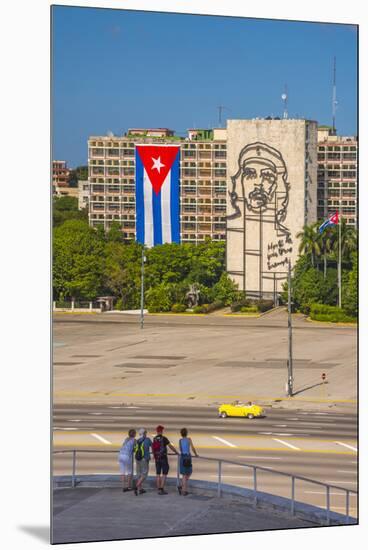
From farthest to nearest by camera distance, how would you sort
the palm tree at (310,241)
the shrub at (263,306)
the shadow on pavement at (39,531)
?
1. the palm tree at (310,241)
2. the shrub at (263,306)
3. the shadow on pavement at (39,531)

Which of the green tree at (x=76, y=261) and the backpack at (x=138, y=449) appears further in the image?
the green tree at (x=76, y=261)

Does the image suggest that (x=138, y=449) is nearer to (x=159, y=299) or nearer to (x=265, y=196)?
(x=265, y=196)

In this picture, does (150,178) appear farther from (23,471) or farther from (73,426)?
(73,426)

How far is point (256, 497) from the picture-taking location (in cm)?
3531

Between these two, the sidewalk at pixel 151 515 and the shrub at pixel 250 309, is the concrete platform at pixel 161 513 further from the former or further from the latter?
Result: the shrub at pixel 250 309

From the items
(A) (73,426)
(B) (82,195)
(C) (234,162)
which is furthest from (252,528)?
(B) (82,195)

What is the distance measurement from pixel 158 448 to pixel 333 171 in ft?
91.7

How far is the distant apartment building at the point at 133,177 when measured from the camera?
44.8 metres

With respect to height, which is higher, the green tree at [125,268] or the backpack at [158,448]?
the green tree at [125,268]

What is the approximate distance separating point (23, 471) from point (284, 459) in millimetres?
12547

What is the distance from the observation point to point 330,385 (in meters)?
67.8

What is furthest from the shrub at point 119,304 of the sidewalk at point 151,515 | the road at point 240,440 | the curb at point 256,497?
the sidewalk at point 151,515

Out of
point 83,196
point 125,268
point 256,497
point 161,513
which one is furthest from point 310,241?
point 161,513

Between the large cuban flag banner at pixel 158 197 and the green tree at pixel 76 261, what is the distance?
32.9 ft
